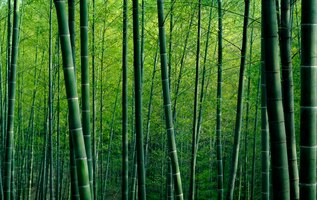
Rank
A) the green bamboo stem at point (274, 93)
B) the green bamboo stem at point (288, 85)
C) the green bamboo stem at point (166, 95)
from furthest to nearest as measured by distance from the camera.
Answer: the green bamboo stem at point (166, 95) → the green bamboo stem at point (288, 85) → the green bamboo stem at point (274, 93)

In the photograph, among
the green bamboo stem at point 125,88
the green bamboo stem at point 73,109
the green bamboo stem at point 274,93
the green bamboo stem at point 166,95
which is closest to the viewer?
the green bamboo stem at point 274,93

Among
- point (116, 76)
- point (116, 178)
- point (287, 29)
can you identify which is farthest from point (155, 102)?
point (287, 29)

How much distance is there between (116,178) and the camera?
17531mm

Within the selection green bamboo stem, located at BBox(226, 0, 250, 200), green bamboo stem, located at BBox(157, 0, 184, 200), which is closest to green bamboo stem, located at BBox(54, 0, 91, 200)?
green bamboo stem, located at BBox(157, 0, 184, 200)

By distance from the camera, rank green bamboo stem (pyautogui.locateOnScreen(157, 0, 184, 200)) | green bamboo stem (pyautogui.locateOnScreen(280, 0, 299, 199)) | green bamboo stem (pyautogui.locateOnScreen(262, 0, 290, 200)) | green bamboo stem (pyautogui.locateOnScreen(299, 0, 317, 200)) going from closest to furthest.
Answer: green bamboo stem (pyautogui.locateOnScreen(299, 0, 317, 200))
green bamboo stem (pyautogui.locateOnScreen(262, 0, 290, 200))
green bamboo stem (pyautogui.locateOnScreen(280, 0, 299, 199))
green bamboo stem (pyautogui.locateOnScreen(157, 0, 184, 200))

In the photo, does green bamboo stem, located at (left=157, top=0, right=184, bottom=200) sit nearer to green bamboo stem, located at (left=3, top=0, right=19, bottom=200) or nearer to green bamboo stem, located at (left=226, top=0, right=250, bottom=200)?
green bamboo stem, located at (left=226, top=0, right=250, bottom=200)

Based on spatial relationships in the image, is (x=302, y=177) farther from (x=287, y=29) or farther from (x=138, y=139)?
(x=138, y=139)

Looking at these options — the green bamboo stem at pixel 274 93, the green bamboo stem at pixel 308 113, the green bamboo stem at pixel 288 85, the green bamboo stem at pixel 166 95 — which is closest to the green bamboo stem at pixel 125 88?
the green bamboo stem at pixel 166 95

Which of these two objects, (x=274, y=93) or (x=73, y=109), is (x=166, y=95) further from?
(x=274, y=93)

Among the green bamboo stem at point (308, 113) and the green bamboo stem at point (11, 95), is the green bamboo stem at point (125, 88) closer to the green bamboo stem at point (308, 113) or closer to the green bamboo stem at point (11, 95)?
the green bamboo stem at point (11, 95)

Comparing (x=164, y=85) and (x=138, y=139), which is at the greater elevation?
(x=164, y=85)

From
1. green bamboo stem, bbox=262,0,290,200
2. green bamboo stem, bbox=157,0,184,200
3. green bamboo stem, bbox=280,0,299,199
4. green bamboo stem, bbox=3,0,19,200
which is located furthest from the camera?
green bamboo stem, bbox=3,0,19,200

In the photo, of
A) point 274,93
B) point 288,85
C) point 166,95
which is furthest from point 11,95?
point 274,93

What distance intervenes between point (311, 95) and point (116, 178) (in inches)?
636
